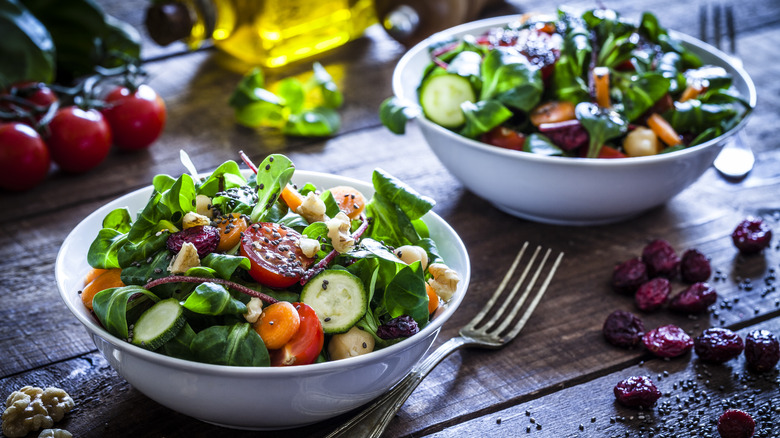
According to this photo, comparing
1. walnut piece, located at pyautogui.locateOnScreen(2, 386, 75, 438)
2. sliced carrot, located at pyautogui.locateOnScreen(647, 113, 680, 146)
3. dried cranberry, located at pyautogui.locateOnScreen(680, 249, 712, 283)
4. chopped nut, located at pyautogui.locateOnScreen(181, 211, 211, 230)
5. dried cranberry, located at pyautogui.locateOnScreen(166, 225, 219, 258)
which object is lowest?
dried cranberry, located at pyautogui.locateOnScreen(680, 249, 712, 283)

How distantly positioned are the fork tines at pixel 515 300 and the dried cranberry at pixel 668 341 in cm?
16

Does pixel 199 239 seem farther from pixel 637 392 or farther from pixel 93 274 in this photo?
pixel 637 392

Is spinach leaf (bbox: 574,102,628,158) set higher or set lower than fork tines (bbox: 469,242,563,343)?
higher

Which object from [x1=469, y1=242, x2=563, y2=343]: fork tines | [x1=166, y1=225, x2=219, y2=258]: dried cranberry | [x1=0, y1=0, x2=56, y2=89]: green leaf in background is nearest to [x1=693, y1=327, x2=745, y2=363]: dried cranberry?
[x1=469, y1=242, x2=563, y2=343]: fork tines

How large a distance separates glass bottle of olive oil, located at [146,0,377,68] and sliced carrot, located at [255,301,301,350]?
3.43ft

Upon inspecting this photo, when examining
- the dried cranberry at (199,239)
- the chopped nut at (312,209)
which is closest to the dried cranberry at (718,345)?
the chopped nut at (312,209)

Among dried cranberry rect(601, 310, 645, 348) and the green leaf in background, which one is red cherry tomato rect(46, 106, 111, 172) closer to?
the green leaf in background

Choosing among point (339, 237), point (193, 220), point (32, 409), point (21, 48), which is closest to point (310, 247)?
point (339, 237)

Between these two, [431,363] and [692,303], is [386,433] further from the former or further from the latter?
[692,303]

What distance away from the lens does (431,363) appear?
0.98m

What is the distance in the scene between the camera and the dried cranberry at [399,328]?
0.84 metres

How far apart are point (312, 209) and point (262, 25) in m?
0.95

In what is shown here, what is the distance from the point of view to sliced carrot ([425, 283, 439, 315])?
903mm

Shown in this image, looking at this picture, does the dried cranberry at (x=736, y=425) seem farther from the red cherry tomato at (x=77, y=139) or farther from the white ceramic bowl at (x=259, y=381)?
the red cherry tomato at (x=77, y=139)
